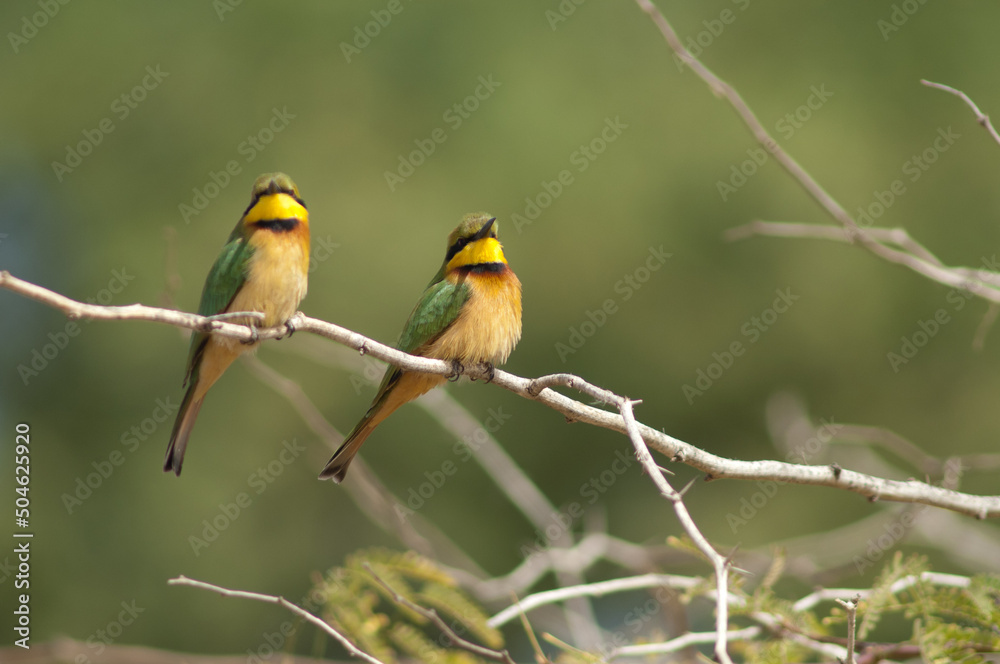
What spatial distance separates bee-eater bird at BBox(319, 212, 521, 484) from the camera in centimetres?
271

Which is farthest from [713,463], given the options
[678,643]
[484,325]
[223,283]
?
[223,283]

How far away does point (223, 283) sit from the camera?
284 centimetres

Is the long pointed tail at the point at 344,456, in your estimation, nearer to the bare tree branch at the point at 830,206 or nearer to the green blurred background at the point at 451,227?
the bare tree branch at the point at 830,206

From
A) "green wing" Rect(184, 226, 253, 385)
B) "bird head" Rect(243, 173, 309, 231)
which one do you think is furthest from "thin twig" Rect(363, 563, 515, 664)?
"bird head" Rect(243, 173, 309, 231)

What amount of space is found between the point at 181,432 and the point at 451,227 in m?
6.65

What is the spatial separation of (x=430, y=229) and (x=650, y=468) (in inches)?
323

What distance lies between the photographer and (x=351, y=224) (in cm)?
967

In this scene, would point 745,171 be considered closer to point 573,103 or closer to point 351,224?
point 573,103

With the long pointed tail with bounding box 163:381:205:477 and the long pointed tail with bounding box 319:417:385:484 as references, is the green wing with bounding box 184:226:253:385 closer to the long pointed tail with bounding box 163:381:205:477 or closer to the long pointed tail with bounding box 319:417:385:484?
the long pointed tail with bounding box 163:381:205:477

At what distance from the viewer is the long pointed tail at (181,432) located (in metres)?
2.78

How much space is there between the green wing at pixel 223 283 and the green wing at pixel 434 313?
526mm

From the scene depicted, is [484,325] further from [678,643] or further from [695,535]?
[695,535]

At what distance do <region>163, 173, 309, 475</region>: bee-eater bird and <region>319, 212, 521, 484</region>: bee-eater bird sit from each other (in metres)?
0.37

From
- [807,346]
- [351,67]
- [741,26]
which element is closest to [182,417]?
[807,346]
